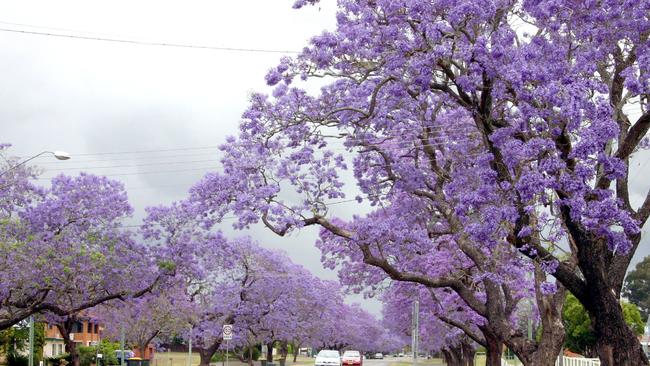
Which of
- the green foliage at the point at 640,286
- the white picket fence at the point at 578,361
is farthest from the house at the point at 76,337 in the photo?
the white picket fence at the point at 578,361

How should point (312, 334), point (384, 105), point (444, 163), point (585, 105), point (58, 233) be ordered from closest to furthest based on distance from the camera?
point (585, 105) < point (384, 105) < point (444, 163) < point (58, 233) < point (312, 334)

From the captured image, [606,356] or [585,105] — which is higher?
[585,105]

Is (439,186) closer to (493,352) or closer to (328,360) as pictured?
(493,352)

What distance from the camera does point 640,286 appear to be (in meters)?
85.5

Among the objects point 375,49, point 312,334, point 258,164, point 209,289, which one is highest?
point 375,49

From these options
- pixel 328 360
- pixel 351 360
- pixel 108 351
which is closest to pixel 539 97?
pixel 328 360

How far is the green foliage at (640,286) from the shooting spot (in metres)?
84.6

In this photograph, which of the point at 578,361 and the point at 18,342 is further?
the point at 18,342

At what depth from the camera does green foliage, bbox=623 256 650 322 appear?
3332 inches

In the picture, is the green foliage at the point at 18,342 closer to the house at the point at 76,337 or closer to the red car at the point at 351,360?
the red car at the point at 351,360

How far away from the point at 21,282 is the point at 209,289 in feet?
57.5

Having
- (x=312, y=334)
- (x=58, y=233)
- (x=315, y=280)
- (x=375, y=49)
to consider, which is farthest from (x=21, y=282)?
(x=312, y=334)

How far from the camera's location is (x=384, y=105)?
779 inches

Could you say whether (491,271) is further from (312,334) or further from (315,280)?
(312,334)
